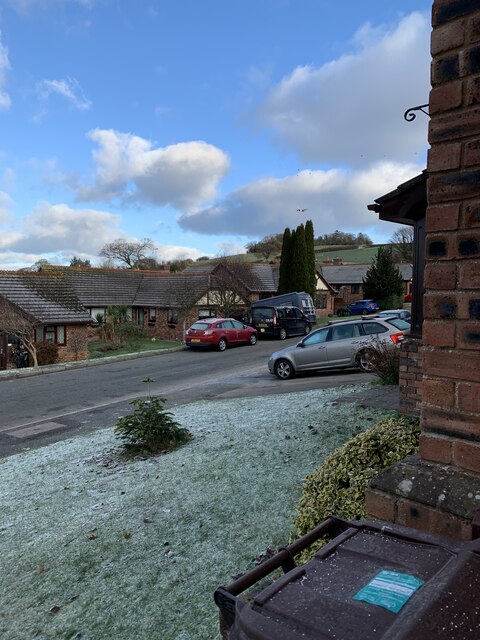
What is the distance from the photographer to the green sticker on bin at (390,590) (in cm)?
122

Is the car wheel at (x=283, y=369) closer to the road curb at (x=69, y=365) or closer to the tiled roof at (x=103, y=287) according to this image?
the road curb at (x=69, y=365)

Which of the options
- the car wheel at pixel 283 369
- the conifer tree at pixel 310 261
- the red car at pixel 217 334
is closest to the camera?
the car wheel at pixel 283 369

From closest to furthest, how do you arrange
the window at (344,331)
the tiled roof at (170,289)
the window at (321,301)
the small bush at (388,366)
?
the small bush at (388,366) → the window at (344,331) → the tiled roof at (170,289) → the window at (321,301)

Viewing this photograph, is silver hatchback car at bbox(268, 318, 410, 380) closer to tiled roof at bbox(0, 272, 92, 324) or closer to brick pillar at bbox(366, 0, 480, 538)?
brick pillar at bbox(366, 0, 480, 538)

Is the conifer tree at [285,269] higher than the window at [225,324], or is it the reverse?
the conifer tree at [285,269]

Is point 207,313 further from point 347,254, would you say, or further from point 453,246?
point 347,254

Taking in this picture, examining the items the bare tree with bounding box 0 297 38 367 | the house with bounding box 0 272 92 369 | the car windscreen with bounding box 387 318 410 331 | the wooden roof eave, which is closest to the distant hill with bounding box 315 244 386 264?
the house with bounding box 0 272 92 369

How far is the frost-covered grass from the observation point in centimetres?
300

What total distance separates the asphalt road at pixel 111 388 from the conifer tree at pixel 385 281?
28.0 meters

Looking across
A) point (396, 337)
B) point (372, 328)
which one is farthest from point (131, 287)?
point (396, 337)

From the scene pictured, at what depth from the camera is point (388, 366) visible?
9.12m

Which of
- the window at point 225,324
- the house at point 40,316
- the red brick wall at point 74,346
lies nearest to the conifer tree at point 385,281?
the window at point 225,324

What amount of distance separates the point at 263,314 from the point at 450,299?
2501 centimetres

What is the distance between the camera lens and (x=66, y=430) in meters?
9.62
